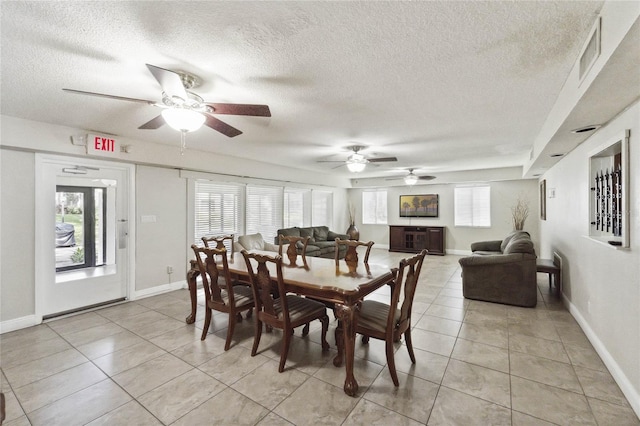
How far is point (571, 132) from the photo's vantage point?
269 cm

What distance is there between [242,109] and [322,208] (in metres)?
6.82

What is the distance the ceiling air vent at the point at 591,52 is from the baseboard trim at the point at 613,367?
2151mm

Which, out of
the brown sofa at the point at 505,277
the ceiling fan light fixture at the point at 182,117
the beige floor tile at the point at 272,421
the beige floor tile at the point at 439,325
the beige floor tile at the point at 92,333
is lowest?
the beige floor tile at the point at 272,421

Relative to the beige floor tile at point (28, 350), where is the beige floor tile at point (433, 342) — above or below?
above

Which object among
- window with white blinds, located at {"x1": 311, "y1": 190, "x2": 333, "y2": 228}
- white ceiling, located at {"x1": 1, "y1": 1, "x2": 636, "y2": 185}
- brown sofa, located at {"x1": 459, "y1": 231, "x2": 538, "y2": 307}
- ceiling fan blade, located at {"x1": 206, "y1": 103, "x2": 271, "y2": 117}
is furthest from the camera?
window with white blinds, located at {"x1": 311, "y1": 190, "x2": 333, "y2": 228}

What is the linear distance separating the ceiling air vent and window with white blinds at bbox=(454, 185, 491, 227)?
267 inches

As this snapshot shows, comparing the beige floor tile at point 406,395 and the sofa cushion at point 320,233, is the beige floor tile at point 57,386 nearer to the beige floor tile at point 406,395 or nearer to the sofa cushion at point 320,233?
the beige floor tile at point 406,395

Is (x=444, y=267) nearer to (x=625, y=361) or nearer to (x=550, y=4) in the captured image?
(x=625, y=361)

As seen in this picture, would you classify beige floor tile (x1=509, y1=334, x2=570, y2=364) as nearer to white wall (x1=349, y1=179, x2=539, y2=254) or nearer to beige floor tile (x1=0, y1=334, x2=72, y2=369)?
beige floor tile (x1=0, y1=334, x2=72, y2=369)

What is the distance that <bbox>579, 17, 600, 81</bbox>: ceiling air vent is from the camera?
150 centimetres

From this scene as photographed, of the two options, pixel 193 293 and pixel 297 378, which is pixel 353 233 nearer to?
pixel 193 293

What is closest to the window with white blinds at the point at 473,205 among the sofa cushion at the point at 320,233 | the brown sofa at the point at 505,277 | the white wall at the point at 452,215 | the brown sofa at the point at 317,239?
the white wall at the point at 452,215

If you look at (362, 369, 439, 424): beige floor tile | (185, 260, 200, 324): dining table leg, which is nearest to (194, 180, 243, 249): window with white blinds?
(185, 260, 200, 324): dining table leg

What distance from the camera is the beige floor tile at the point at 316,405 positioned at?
1.84 m
